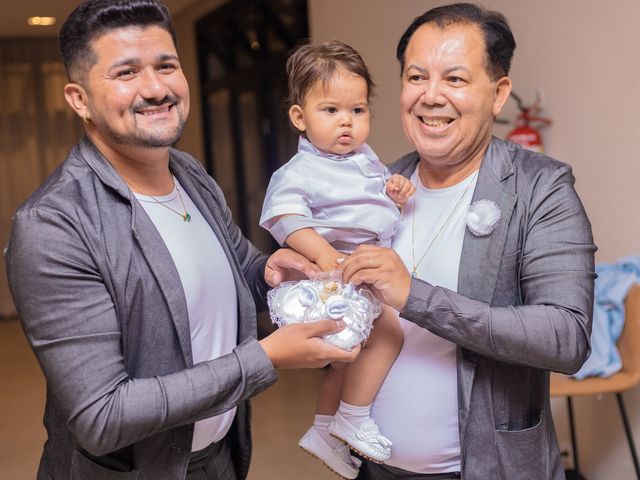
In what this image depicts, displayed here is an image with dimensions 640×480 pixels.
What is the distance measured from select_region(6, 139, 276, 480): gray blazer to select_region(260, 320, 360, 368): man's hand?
3 cm

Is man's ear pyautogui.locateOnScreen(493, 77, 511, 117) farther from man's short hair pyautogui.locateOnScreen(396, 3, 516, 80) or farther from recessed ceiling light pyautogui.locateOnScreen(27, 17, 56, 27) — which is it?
recessed ceiling light pyautogui.locateOnScreen(27, 17, 56, 27)

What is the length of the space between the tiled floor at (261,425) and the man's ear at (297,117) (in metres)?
2.90

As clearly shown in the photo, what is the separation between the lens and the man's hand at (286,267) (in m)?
1.97

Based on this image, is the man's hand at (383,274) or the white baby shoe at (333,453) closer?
the man's hand at (383,274)

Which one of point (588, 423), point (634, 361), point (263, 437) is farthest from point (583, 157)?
point (263, 437)

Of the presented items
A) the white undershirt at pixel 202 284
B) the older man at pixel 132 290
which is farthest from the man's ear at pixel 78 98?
the white undershirt at pixel 202 284

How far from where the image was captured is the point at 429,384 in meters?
1.92

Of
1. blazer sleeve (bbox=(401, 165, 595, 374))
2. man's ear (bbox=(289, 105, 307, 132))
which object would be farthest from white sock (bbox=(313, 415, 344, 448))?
man's ear (bbox=(289, 105, 307, 132))

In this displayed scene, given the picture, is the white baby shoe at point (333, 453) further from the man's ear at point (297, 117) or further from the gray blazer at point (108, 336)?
the man's ear at point (297, 117)

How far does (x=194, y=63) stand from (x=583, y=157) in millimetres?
6776

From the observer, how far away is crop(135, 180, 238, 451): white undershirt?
1825mm

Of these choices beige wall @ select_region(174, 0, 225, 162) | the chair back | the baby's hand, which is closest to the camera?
the baby's hand

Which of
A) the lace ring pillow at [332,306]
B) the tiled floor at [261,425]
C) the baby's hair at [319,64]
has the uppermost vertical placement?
the baby's hair at [319,64]

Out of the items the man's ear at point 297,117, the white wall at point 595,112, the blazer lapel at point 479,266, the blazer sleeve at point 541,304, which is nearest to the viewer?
the blazer sleeve at point 541,304
